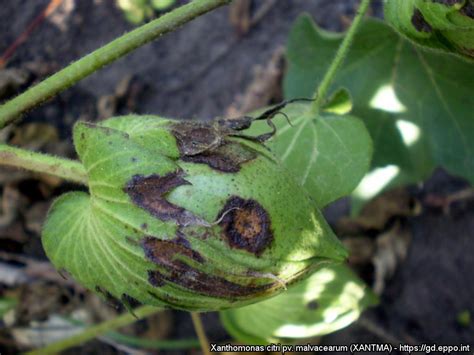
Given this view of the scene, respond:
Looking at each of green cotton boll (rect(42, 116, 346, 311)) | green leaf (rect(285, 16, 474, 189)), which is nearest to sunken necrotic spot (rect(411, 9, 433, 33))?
green cotton boll (rect(42, 116, 346, 311))

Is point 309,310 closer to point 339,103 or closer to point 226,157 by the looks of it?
point 339,103

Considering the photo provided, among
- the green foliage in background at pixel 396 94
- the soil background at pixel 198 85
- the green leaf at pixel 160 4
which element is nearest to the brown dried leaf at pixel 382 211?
the soil background at pixel 198 85

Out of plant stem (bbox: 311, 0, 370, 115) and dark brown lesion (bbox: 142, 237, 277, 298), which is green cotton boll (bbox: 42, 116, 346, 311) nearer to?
dark brown lesion (bbox: 142, 237, 277, 298)

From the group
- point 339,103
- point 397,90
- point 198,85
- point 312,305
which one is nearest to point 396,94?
point 397,90

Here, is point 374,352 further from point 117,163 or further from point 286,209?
point 117,163

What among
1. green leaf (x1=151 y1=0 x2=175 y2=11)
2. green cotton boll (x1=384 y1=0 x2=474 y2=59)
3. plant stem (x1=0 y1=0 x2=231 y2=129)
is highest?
plant stem (x1=0 y1=0 x2=231 y2=129)

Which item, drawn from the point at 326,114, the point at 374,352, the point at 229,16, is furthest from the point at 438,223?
the point at 229,16

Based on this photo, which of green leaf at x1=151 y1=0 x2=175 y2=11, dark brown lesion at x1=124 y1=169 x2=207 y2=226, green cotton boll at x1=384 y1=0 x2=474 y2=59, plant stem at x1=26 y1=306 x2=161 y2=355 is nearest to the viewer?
dark brown lesion at x1=124 y1=169 x2=207 y2=226
